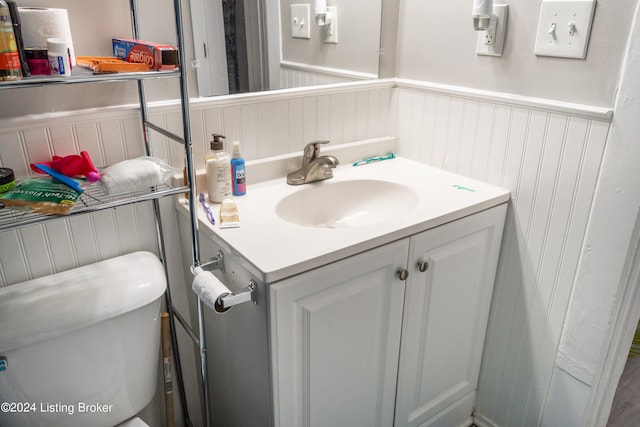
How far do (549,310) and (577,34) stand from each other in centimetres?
72

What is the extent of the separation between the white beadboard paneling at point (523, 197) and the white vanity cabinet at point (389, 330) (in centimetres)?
6

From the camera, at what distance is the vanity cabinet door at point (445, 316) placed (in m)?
1.24

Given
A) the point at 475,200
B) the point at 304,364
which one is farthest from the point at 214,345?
the point at 475,200

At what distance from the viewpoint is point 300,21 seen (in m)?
1.42

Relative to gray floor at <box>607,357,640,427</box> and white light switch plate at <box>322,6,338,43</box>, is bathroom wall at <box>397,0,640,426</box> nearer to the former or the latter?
white light switch plate at <box>322,6,338,43</box>

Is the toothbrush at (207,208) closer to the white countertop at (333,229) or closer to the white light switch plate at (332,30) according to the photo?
the white countertop at (333,229)

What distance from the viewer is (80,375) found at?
41.7 inches

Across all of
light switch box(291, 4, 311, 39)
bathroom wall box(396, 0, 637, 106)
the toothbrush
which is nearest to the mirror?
light switch box(291, 4, 311, 39)

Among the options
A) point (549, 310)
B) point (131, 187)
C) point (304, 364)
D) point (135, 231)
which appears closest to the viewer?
point (131, 187)

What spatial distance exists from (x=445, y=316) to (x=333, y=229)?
0.47m

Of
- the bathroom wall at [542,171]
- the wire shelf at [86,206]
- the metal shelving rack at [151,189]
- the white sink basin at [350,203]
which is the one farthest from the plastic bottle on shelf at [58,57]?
the bathroom wall at [542,171]

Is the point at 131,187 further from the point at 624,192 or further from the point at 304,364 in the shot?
the point at 624,192

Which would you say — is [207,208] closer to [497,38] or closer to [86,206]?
[86,206]

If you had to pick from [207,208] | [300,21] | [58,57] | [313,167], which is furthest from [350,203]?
[58,57]
